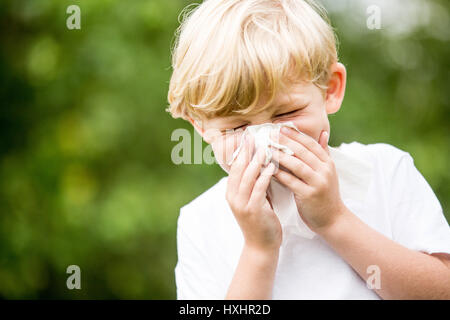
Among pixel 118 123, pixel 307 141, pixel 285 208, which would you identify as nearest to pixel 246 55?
pixel 307 141

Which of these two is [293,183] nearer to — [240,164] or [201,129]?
[240,164]

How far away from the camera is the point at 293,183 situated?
1.25 meters

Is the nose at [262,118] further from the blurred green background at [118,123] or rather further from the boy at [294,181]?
the blurred green background at [118,123]

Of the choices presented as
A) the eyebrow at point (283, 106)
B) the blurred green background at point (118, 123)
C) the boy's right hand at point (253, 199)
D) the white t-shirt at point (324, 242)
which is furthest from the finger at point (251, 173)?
the blurred green background at point (118, 123)

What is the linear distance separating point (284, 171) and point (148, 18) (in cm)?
216

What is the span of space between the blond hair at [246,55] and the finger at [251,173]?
0.37ft

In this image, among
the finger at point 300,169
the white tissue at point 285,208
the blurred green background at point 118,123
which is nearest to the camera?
the finger at point 300,169

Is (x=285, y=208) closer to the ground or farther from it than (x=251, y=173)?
closer to the ground

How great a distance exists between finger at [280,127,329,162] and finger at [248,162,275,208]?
9 centimetres

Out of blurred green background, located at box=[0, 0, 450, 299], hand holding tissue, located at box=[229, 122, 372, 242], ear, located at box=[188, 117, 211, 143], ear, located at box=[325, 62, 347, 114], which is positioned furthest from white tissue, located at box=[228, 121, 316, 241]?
blurred green background, located at box=[0, 0, 450, 299]

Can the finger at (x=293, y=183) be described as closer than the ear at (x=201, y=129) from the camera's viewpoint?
Yes

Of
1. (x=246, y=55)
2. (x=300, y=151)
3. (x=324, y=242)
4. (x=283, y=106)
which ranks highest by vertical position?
(x=246, y=55)

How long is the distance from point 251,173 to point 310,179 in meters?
0.15

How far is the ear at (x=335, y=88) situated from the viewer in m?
1.44
